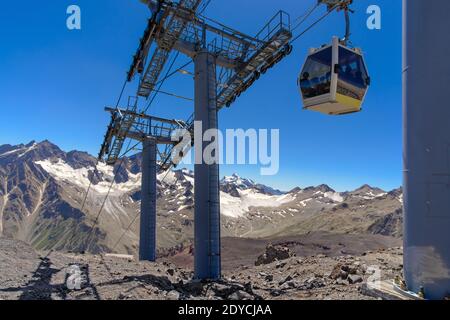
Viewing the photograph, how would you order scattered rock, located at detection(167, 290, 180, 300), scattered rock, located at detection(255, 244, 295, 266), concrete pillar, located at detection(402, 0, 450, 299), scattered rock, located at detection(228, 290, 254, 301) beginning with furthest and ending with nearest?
1. scattered rock, located at detection(255, 244, 295, 266)
2. scattered rock, located at detection(228, 290, 254, 301)
3. scattered rock, located at detection(167, 290, 180, 300)
4. concrete pillar, located at detection(402, 0, 450, 299)

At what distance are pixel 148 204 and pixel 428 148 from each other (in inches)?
1032

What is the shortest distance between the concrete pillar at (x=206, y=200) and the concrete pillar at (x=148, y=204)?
14.7 m

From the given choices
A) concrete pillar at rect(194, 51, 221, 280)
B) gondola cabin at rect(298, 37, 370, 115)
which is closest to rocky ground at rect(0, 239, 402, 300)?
concrete pillar at rect(194, 51, 221, 280)

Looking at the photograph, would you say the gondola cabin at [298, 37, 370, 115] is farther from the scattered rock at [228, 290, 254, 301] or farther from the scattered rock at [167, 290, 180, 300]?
the scattered rock at [167, 290, 180, 300]

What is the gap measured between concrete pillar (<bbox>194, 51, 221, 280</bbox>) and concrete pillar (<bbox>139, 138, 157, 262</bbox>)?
14.7m

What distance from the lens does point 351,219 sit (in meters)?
167

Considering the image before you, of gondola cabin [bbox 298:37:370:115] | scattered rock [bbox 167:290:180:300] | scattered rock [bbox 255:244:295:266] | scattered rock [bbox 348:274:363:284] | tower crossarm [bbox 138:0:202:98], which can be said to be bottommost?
scattered rock [bbox 255:244:295:266]

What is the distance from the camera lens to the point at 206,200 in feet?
54.4

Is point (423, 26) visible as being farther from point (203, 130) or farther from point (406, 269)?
point (203, 130)

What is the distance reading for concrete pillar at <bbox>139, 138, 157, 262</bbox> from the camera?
30.2 metres

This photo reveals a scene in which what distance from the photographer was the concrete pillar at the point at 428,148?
289 inches

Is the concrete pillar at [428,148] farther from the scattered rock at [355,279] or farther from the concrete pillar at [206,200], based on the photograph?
the concrete pillar at [206,200]

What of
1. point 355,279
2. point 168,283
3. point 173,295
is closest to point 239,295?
point 173,295
